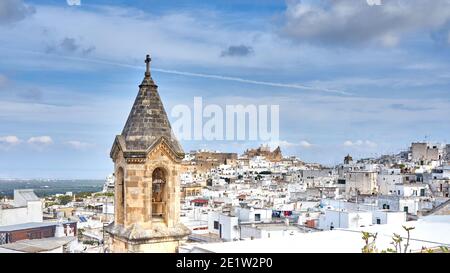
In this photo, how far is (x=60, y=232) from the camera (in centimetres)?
2467

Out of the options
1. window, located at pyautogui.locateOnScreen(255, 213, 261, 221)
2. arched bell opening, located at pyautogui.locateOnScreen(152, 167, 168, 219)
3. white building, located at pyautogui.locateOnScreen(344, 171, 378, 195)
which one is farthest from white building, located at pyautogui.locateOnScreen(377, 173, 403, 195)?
arched bell opening, located at pyautogui.locateOnScreen(152, 167, 168, 219)

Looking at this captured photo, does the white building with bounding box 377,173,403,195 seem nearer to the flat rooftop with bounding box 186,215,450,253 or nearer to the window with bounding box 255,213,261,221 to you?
the window with bounding box 255,213,261,221

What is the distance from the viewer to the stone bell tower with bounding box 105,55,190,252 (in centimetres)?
1052

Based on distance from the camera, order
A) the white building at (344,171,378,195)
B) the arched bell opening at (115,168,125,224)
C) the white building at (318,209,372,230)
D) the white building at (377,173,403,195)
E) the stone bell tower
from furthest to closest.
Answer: the white building at (344,171,378,195) → the white building at (377,173,403,195) → the white building at (318,209,372,230) → the arched bell opening at (115,168,125,224) → the stone bell tower

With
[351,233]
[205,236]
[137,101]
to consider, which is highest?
[137,101]

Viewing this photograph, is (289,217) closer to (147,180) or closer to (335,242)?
(335,242)

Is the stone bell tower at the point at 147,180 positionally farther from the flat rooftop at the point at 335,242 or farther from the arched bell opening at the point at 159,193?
the flat rooftop at the point at 335,242

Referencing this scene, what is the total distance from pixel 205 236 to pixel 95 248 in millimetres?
7155

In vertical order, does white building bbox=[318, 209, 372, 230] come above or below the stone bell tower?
below

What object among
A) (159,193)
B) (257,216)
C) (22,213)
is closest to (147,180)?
(159,193)

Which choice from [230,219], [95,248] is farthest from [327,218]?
[95,248]

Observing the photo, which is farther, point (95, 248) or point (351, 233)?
point (95, 248)

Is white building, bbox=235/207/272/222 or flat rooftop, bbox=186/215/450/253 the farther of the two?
white building, bbox=235/207/272/222
